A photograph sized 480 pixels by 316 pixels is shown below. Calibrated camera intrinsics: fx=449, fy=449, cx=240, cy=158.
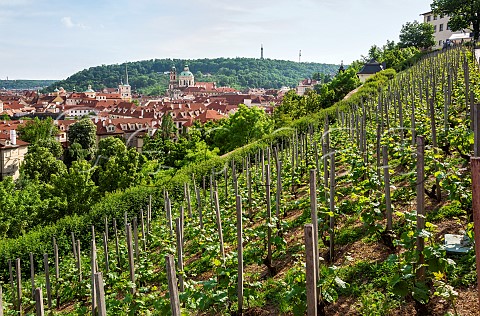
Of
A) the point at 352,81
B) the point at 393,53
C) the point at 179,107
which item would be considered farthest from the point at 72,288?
the point at 179,107

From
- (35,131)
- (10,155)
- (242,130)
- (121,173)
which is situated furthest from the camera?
(35,131)

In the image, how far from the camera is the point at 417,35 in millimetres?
54094

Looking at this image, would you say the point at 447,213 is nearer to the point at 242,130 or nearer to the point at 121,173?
the point at 121,173

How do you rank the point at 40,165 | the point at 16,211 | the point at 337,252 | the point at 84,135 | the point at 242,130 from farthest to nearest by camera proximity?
1. the point at 84,135
2. the point at 40,165
3. the point at 242,130
4. the point at 16,211
5. the point at 337,252

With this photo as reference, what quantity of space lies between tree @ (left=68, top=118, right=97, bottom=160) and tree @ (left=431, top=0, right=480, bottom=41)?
45.5 meters

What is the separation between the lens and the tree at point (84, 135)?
61938 millimetres

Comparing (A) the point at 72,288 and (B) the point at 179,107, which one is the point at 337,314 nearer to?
(A) the point at 72,288

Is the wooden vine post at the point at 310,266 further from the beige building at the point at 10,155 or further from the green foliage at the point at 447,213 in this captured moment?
the beige building at the point at 10,155

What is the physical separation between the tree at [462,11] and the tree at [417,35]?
49.9 feet

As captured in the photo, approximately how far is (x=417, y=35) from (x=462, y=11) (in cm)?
1688

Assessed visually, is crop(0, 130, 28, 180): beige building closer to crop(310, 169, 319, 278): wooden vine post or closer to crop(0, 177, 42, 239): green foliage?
crop(0, 177, 42, 239): green foliage

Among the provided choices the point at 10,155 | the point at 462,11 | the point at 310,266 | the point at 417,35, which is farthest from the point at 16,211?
the point at 417,35

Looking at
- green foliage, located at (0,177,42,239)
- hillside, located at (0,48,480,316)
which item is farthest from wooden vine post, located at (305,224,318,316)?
green foliage, located at (0,177,42,239)

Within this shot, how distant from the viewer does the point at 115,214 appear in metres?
16.8
